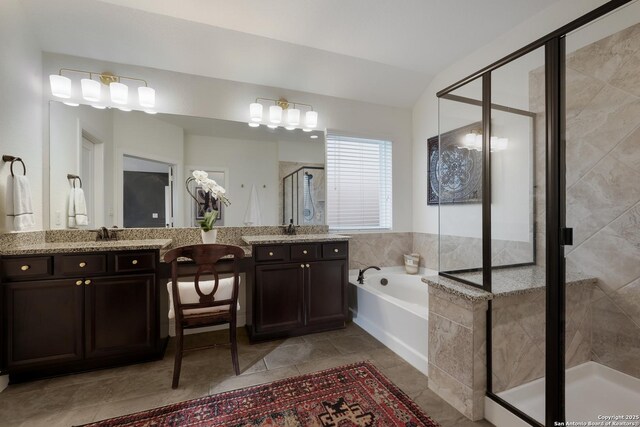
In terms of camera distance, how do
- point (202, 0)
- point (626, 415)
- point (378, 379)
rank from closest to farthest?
1. point (626, 415)
2. point (378, 379)
3. point (202, 0)


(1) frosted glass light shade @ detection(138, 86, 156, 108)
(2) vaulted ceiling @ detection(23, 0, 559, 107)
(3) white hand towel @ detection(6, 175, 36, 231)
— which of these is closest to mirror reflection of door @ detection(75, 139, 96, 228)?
(3) white hand towel @ detection(6, 175, 36, 231)

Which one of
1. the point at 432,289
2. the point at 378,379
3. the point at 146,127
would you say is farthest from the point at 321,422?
the point at 146,127

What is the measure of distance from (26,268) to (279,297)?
1.77 metres

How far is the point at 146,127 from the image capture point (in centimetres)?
262

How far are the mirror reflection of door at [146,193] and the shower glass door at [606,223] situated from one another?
121 inches

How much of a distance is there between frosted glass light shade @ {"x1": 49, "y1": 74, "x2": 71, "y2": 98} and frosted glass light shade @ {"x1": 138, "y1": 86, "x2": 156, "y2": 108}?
0.51 meters

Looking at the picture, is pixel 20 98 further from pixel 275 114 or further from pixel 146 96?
pixel 275 114

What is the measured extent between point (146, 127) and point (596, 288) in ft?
12.2

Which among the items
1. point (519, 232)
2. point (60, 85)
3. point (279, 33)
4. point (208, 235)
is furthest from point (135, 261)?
point (519, 232)

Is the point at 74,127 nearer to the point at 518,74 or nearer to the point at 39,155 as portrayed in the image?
the point at 39,155

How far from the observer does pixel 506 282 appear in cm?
168

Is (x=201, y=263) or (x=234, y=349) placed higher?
(x=201, y=263)

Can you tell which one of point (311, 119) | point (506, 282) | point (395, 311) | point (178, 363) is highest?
point (311, 119)

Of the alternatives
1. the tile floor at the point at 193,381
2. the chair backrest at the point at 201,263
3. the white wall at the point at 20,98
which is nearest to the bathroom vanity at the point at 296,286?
the tile floor at the point at 193,381
